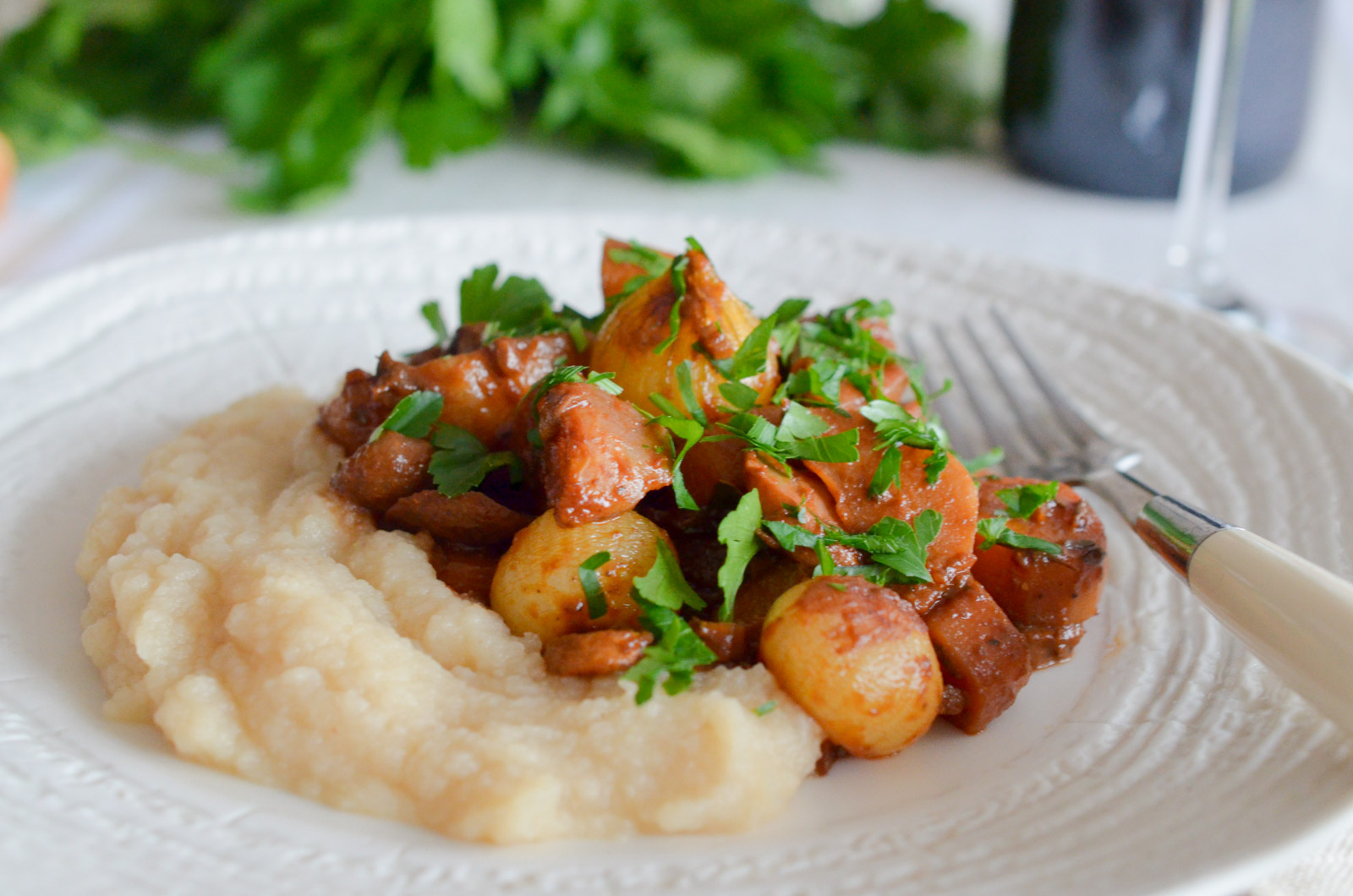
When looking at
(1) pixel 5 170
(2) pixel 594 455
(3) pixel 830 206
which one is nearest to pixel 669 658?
(2) pixel 594 455

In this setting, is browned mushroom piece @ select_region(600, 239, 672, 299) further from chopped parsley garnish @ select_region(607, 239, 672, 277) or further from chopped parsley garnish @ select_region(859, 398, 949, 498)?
chopped parsley garnish @ select_region(859, 398, 949, 498)

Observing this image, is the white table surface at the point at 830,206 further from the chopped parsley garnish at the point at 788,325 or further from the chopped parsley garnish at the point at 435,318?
the chopped parsley garnish at the point at 435,318

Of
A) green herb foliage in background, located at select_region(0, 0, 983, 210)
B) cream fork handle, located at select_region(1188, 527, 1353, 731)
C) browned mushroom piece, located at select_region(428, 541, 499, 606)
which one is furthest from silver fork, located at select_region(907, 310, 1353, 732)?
green herb foliage in background, located at select_region(0, 0, 983, 210)

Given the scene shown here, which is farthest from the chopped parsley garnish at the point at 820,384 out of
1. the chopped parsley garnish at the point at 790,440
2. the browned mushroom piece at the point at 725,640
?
the browned mushroom piece at the point at 725,640

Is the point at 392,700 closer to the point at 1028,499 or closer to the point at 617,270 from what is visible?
the point at 617,270

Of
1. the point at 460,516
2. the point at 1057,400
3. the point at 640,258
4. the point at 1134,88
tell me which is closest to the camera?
the point at 460,516
